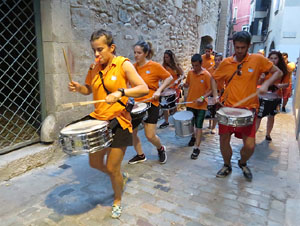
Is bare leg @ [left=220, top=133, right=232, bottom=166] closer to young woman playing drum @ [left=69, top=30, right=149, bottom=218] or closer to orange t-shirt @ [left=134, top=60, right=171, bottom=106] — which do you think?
orange t-shirt @ [left=134, top=60, right=171, bottom=106]

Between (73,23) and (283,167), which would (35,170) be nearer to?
(73,23)

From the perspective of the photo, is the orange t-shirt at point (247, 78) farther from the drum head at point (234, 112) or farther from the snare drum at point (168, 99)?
the snare drum at point (168, 99)

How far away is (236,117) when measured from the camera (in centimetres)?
296

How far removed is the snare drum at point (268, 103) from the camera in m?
4.68

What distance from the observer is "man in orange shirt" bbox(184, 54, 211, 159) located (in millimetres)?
4375

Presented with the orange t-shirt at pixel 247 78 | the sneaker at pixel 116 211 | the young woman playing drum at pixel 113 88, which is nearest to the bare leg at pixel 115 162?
the young woman playing drum at pixel 113 88

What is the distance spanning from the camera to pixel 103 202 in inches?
112

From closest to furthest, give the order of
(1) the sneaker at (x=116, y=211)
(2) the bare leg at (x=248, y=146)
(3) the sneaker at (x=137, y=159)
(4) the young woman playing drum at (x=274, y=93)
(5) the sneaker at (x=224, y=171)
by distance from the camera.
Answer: (1) the sneaker at (x=116, y=211) < (2) the bare leg at (x=248, y=146) < (5) the sneaker at (x=224, y=171) < (3) the sneaker at (x=137, y=159) < (4) the young woman playing drum at (x=274, y=93)

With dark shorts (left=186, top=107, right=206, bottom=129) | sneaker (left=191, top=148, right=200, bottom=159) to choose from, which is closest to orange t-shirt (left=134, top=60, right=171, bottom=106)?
dark shorts (left=186, top=107, right=206, bottom=129)

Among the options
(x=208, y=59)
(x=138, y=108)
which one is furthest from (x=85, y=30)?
(x=208, y=59)

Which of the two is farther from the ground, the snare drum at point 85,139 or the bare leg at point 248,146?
the snare drum at point 85,139

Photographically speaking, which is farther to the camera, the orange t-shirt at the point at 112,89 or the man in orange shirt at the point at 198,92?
the man in orange shirt at the point at 198,92

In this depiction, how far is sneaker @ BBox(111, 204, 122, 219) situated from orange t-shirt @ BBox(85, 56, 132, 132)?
825mm

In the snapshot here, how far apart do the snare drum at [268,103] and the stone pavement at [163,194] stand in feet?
3.04
